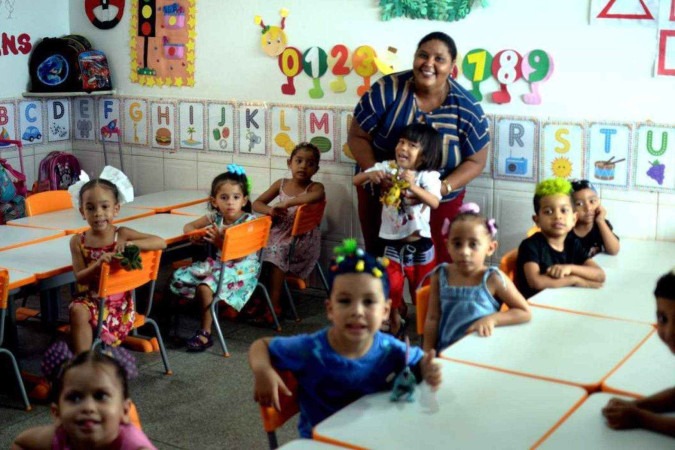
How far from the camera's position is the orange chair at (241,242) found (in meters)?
5.11

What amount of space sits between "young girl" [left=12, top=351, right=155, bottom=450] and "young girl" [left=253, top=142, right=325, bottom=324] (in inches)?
131

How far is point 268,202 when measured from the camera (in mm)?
6195

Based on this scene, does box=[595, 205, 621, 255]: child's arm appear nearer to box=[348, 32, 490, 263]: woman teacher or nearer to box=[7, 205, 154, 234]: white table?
box=[348, 32, 490, 263]: woman teacher

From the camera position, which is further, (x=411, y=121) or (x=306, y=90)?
(x=306, y=90)

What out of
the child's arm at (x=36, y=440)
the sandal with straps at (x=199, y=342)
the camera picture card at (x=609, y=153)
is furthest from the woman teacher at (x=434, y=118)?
the child's arm at (x=36, y=440)

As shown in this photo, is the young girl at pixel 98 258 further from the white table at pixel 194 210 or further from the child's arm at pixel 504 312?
the child's arm at pixel 504 312

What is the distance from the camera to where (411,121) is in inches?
206

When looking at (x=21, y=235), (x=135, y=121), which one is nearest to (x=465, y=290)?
(x=21, y=235)

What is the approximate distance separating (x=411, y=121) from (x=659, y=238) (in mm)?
1481

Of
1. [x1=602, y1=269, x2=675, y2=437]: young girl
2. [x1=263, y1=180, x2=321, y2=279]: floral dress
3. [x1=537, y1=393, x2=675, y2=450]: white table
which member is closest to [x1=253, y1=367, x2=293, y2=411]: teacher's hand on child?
[x1=537, y1=393, x2=675, y2=450]: white table

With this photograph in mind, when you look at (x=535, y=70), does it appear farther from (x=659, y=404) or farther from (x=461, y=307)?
(x=659, y=404)

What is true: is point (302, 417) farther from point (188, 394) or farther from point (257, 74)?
point (257, 74)

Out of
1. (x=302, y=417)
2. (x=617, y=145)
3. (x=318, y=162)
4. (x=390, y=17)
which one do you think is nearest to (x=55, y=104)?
(x=318, y=162)

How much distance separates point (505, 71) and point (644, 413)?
336 cm
